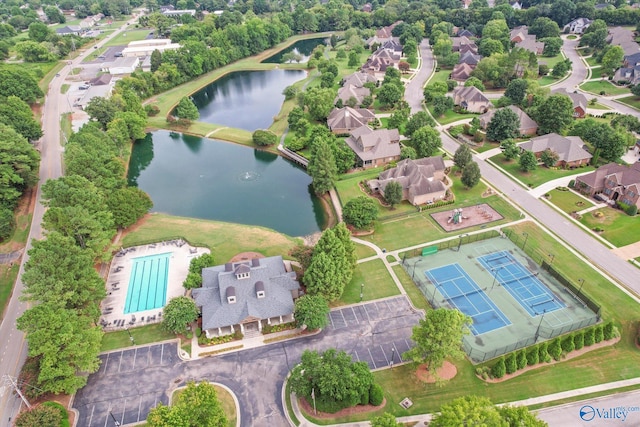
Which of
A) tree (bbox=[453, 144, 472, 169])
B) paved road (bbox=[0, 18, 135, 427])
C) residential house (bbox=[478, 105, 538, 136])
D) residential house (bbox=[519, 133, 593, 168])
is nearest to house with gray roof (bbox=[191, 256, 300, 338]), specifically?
paved road (bbox=[0, 18, 135, 427])

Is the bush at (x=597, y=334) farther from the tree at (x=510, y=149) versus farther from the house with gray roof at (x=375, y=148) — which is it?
the house with gray roof at (x=375, y=148)

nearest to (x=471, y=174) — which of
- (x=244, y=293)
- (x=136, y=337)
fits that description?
(x=244, y=293)

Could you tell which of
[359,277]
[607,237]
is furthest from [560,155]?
[359,277]

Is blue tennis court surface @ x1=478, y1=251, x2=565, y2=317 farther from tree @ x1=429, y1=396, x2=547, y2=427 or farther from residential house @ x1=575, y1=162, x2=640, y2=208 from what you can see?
residential house @ x1=575, y1=162, x2=640, y2=208

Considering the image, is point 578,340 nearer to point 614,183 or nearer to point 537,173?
point 614,183

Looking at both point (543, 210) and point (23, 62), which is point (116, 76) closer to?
point (23, 62)

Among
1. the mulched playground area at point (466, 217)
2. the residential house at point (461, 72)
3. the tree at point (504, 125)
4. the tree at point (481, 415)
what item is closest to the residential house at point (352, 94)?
the residential house at point (461, 72)
